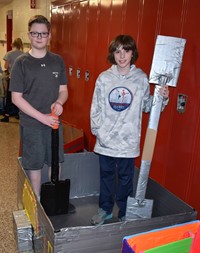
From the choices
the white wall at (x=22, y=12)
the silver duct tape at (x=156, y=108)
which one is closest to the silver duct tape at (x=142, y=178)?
the silver duct tape at (x=156, y=108)

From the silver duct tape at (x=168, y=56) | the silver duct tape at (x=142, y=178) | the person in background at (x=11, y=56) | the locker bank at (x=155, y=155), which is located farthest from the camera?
the person in background at (x=11, y=56)

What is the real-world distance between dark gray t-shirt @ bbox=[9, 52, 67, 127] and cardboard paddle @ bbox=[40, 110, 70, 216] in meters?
0.16

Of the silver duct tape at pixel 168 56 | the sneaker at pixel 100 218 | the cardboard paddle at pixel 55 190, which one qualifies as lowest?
the sneaker at pixel 100 218

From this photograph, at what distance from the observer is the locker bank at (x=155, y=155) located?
148 centimetres

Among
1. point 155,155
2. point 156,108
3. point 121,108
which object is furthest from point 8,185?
point 156,108

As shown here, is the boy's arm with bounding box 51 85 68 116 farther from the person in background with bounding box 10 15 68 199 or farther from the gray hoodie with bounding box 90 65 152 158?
the gray hoodie with bounding box 90 65 152 158

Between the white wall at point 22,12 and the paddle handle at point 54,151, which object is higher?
the white wall at point 22,12

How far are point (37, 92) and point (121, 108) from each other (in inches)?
21.3

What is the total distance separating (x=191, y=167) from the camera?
197 cm

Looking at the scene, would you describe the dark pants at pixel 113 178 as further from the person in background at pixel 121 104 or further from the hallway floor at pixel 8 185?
the hallway floor at pixel 8 185

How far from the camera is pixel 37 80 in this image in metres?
1.89

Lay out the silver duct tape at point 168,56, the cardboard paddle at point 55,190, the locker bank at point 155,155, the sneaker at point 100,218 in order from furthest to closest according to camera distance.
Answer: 1. the sneaker at point 100,218
2. the cardboard paddle at point 55,190
3. the silver duct tape at point 168,56
4. the locker bank at point 155,155

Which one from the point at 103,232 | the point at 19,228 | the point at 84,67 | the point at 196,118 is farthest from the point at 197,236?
the point at 84,67

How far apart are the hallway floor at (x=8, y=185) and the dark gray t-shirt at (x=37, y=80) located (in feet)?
2.45
